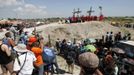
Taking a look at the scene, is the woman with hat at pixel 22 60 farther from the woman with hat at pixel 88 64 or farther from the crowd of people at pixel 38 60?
the woman with hat at pixel 88 64

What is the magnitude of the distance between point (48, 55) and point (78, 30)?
30.2m

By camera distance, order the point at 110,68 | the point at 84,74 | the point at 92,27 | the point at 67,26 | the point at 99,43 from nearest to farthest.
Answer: the point at 84,74 < the point at 110,68 < the point at 99,43 < the point at 67,26 < the point at 92,27

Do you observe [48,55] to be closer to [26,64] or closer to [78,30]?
[26,64]

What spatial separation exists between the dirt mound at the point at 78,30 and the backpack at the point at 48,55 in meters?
24.3

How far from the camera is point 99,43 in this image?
22.7 metres

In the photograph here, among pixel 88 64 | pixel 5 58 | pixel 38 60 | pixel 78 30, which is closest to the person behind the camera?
pixel 88 64

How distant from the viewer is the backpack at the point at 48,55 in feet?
33.4

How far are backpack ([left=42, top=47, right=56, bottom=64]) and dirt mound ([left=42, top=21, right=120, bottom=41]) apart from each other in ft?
79.7

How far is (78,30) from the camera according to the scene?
40.4m

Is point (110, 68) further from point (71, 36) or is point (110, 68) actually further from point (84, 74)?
point (71, 36)

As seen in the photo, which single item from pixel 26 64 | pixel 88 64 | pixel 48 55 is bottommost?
pixel 48 55

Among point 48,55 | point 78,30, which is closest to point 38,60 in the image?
point 48,55

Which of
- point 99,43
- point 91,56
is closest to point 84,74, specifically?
point 91,56

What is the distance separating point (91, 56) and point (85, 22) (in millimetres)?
38913
